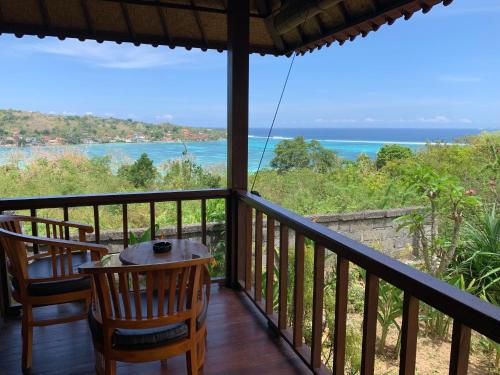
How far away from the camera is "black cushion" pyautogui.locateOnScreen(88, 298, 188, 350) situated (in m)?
1.64

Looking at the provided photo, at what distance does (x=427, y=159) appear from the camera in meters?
8.95

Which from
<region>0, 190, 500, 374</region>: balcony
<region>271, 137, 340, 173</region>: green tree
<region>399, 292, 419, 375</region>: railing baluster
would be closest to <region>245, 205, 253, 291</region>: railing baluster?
<region>0, 190, 500, 374</region>: balcony

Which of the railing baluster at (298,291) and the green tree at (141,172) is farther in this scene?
the green tree at (141,172)

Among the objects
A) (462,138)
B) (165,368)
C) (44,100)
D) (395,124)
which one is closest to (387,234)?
(462,138)

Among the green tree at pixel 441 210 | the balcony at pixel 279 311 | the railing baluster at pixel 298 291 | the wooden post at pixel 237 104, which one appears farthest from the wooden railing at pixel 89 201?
the green tree at pixel 441 210

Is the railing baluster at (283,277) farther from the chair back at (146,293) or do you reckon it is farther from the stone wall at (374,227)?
the stone wall at (374,227)

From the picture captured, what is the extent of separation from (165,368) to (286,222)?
1.13 meters

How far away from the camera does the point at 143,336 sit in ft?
5.42

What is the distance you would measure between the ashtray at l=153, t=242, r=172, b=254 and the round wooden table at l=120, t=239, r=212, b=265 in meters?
0.02

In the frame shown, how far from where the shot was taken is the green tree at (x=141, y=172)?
28.1 ft

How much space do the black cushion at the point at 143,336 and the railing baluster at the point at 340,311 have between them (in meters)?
0.75

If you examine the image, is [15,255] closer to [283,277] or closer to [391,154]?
[283,277]

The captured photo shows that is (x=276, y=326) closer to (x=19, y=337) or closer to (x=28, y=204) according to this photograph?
(x=19, y=337)

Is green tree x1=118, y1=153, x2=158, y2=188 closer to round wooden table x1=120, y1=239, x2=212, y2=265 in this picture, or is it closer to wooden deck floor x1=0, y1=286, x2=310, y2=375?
wooden deck floor x1=0, y1=286, x2=310, y2=375
